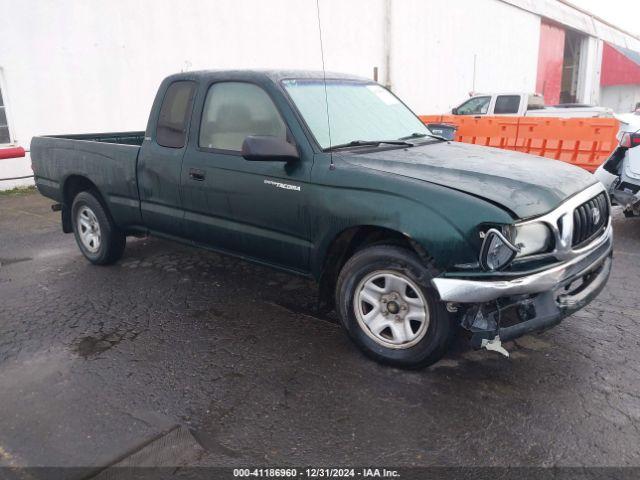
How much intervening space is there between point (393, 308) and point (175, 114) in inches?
96.9

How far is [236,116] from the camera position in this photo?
3.98 metres

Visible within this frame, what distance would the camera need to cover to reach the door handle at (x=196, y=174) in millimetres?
4066

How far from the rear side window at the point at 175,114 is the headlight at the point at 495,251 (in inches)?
101

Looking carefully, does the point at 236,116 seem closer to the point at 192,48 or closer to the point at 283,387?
the point at 283,387

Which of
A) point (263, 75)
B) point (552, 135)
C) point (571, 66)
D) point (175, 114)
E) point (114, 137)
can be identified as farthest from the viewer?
point (571, 66)

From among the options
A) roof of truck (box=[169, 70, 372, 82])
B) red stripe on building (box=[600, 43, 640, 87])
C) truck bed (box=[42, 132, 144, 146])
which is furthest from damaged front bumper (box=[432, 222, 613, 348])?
red stripe on building (box=[600, 43, 640, 87])

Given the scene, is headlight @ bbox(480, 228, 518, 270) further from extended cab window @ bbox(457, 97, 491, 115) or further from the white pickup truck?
extended cab window @ bbox(457, 97, 491, 115)

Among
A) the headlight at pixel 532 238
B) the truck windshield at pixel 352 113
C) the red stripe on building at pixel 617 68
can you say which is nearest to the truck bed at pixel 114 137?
the truck windshield at pixel 352 113

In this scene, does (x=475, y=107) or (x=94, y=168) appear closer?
(x=94, y=168)

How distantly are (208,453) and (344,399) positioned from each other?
80 cm

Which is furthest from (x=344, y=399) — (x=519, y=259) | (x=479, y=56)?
(x=479, y=56)

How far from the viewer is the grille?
3.15 m

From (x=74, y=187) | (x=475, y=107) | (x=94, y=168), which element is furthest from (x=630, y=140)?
(x=475, y=107)

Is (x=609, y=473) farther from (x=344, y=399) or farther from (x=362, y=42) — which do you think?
(x=362, y=42)
